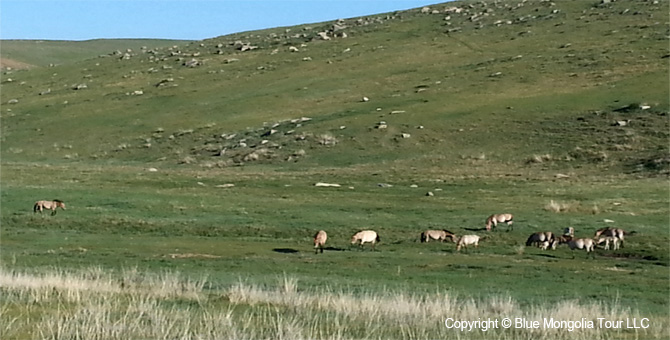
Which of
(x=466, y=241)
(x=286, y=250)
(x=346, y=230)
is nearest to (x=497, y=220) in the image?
(x=466, y=241)

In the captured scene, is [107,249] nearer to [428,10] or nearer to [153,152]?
[153,152]

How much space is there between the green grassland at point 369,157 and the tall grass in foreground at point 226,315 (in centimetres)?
18

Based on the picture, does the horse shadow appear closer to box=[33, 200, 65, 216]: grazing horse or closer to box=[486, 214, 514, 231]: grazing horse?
box=[486, 214, 514, 231]: grazing horse

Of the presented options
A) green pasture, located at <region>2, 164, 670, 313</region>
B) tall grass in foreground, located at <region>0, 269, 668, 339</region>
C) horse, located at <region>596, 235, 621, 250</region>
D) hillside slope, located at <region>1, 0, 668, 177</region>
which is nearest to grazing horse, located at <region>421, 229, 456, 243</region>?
green pasture, located at <region>2, 164, 670, 313</region>

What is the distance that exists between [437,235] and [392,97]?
4380 centimetres

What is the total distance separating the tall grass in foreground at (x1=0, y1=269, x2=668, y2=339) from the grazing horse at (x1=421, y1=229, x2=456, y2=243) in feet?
32.2

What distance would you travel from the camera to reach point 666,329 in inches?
481

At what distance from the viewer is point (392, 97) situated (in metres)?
68.1

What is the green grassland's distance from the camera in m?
21.1

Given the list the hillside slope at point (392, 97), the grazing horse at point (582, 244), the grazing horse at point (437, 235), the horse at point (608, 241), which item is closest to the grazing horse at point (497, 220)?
the grazing horse at point (437, 235)

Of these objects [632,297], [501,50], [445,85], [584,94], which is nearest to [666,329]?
[632,297]

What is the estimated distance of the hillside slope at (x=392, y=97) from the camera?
51.0 metres

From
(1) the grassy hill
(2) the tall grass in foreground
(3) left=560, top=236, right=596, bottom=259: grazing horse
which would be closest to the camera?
(2) the tall grass in foreground

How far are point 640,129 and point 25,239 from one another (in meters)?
34.4
